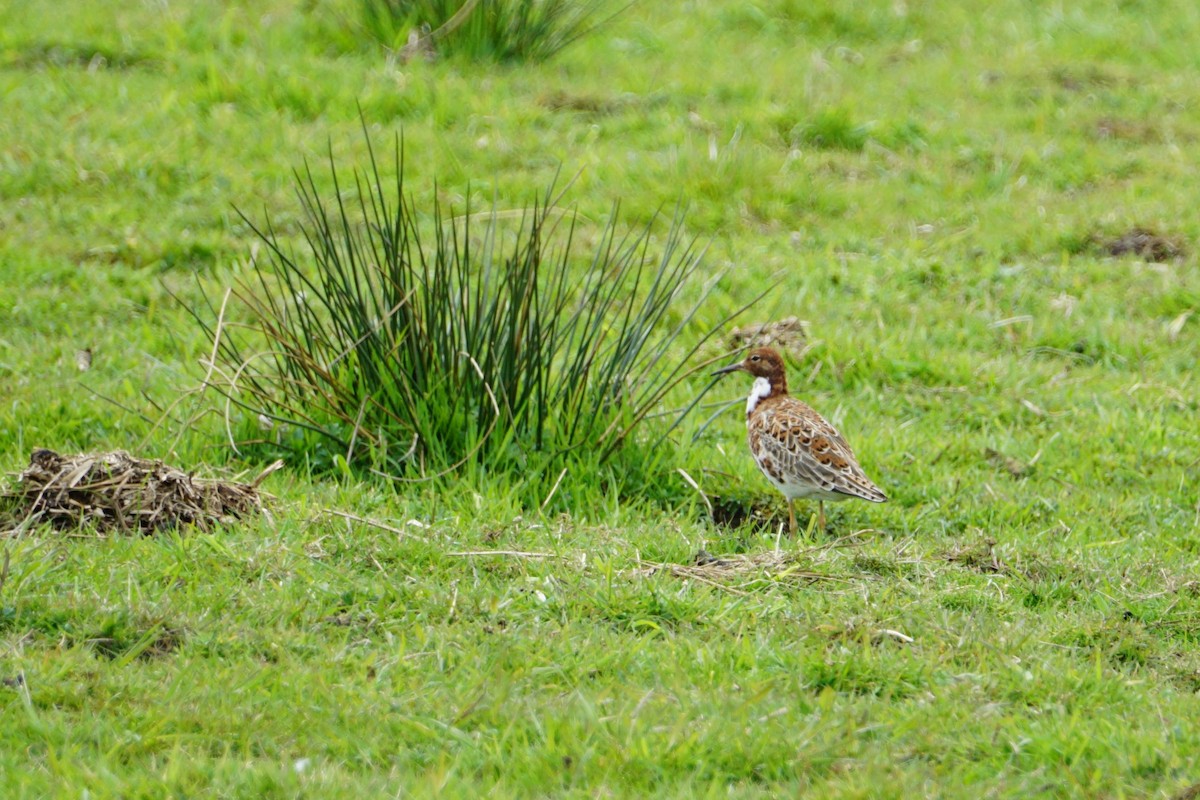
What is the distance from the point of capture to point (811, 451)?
5.81 meters

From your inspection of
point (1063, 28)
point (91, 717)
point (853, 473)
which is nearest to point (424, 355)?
point (853, 473)

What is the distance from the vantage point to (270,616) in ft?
15.2

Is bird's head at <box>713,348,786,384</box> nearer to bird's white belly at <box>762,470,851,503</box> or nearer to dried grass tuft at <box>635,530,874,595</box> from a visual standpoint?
bird's white belly at <box>762,470,851,503</box>

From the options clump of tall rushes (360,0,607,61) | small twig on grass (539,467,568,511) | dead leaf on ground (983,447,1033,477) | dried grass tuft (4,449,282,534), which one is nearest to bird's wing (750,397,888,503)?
small twig on grass (539,467,568,511)

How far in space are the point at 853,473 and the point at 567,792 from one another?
2406mm

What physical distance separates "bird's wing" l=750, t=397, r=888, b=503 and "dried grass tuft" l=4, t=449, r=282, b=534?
6.63 ft

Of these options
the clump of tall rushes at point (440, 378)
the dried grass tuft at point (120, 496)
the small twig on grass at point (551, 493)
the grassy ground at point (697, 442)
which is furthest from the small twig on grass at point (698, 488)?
the dried grass tuft at point (120, 496)

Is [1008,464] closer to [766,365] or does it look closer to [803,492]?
[766,365]

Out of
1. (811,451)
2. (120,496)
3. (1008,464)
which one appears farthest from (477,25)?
(120,496)

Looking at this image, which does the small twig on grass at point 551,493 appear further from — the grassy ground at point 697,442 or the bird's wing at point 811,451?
the bird's wing at point 811,451

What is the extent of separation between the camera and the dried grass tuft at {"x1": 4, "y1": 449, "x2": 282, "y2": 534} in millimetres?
5344

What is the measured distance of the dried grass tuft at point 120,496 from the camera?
5344 mm

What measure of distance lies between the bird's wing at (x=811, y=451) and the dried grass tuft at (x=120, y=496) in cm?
202

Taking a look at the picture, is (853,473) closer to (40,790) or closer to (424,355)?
(424,355)
